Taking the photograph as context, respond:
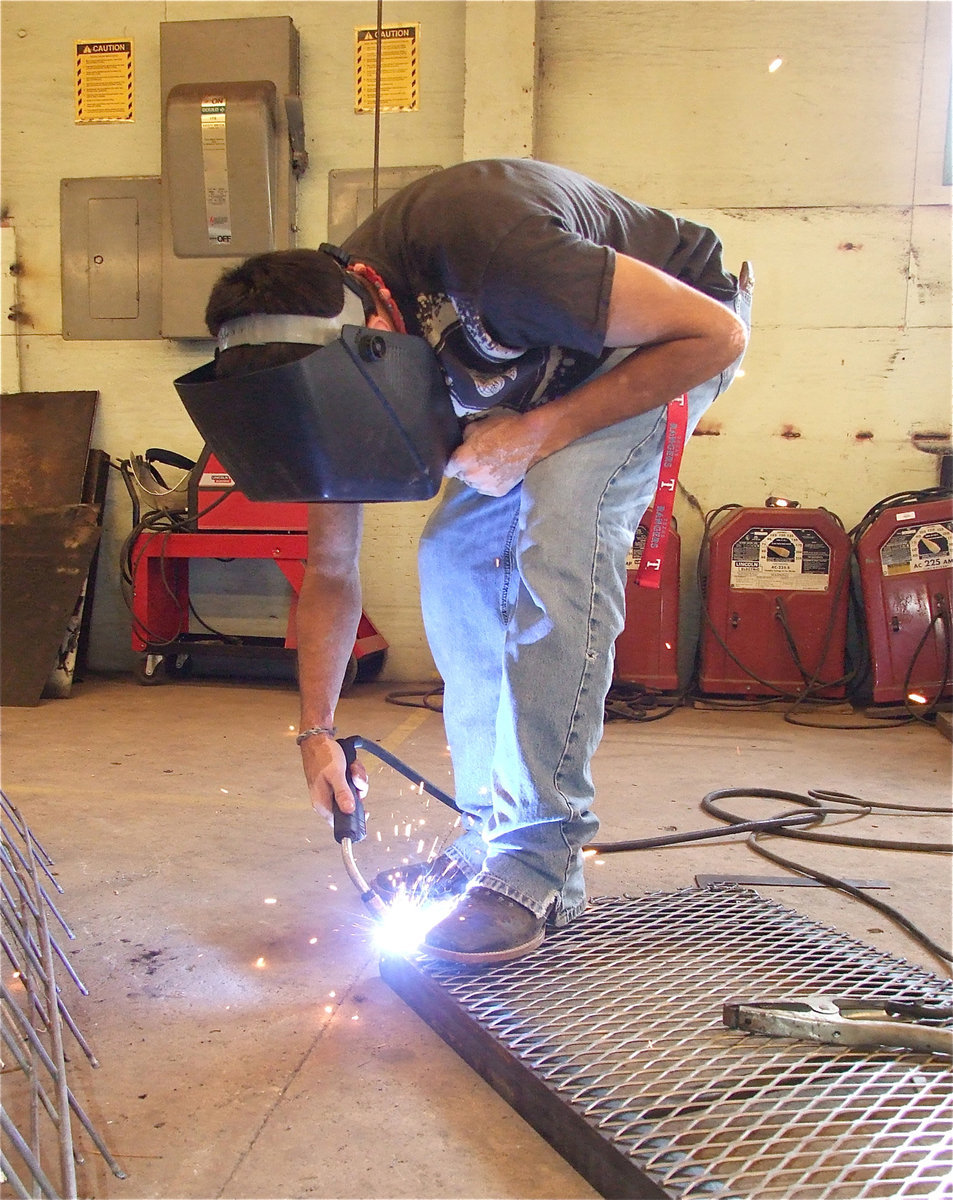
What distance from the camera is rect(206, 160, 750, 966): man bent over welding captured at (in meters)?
1.02

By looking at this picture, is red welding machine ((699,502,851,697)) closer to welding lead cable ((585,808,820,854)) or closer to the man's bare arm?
welding lead cable ((585,808,820,854))

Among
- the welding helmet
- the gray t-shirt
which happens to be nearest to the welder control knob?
the welding helmet

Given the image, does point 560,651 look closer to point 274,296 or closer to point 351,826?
point 351,826

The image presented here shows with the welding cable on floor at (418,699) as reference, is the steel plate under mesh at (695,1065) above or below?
above

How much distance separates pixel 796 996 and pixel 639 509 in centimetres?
66

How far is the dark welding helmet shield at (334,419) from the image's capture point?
96 cm

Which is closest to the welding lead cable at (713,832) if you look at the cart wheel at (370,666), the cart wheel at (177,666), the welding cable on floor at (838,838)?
the welding cable on floor at (838,838)

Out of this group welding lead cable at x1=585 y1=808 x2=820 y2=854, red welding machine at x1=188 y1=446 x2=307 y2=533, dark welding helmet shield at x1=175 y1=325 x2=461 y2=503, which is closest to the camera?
dark welding helmet shield at x1=175 y1=325 x2=461 y2=503

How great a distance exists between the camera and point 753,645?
3.62 metres

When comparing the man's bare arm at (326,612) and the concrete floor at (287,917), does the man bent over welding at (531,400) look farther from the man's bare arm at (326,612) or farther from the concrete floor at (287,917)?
the concrete floor at (287,917)

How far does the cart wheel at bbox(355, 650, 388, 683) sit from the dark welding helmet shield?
271cm

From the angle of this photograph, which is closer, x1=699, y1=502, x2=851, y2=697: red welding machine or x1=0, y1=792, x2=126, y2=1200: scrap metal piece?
x1=0, y1=792, x2=126, y2=1200: scrap metal piece

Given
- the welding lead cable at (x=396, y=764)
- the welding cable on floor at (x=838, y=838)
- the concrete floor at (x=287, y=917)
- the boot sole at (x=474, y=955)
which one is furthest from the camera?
the welding cable on floor at (x=838, y=838)

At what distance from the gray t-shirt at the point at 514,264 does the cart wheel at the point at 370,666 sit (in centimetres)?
265
